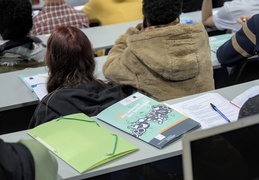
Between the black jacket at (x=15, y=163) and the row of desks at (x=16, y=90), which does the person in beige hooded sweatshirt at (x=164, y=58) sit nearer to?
the row of desks at (x=16, y=90)

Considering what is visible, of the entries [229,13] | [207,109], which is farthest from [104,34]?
[207,109]

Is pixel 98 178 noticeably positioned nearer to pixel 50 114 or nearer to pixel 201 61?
pixel 50 114

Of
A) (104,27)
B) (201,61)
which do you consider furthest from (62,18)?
(201,61)

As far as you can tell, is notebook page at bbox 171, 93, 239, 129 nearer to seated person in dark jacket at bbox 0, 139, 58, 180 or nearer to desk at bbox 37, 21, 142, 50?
seated person in dark jacket at bbox 0, 139, 58, 180

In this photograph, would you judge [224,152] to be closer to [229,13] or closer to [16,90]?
[16,90]

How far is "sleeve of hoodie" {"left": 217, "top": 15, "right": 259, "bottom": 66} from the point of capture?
2.49 m

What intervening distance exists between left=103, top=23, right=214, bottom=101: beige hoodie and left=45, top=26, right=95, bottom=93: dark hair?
240mm

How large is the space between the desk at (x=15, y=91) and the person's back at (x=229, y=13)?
1.22 m

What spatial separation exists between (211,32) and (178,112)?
7.39 ft

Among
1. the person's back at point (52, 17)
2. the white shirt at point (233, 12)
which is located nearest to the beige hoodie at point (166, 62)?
the white shirt at point (233, 12)

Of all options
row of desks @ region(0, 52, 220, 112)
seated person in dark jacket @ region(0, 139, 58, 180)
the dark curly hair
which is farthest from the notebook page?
the dark curly hair

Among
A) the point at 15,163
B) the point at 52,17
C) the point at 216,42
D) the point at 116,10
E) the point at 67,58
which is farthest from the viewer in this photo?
the point at 116,10

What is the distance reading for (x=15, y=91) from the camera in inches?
101

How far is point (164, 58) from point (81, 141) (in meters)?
0.70
